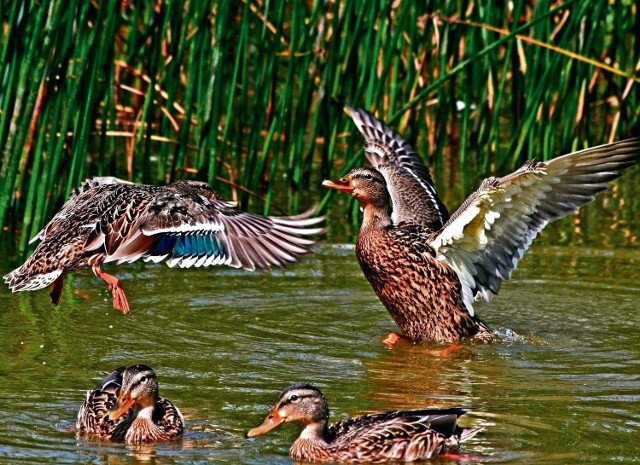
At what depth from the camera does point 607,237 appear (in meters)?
10.7

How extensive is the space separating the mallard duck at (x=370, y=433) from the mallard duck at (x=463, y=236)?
7.44 ft

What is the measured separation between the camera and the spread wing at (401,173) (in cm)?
936

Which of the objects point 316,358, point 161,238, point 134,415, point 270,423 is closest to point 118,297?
point 161,238

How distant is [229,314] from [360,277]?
1535 mm

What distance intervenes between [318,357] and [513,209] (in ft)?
5.03

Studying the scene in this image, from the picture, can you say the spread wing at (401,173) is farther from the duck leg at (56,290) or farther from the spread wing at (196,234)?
the duck leg at (56,290)

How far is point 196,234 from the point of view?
24.1 ft

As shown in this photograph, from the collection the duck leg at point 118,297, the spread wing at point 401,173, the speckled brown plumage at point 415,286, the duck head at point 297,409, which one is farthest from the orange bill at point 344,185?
the duck head at point 297,409

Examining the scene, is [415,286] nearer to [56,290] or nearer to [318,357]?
[318,357]

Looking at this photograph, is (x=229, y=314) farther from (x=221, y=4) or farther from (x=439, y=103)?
(x=439, y=103)

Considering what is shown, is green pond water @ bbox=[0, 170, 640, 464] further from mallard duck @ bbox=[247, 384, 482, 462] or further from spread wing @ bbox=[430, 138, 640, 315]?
spread wing @ bbox=[430, 138, 640, 315]

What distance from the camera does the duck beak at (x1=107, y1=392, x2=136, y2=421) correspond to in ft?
20.1

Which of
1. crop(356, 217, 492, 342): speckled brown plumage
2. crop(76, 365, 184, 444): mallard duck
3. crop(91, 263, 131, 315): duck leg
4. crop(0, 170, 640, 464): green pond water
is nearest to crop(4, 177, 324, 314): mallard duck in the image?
crop(91, 263, 131, 315): duck leg

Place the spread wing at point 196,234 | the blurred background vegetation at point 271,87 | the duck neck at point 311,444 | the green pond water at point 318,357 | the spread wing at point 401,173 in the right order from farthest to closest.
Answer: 1. the spread wing at point 401,173
2. the blurred background vegetation at point 271,87
3. the spread wing at point 196,234
4. the green pond water at point 318,357
5. the duck neck at point 311,444
